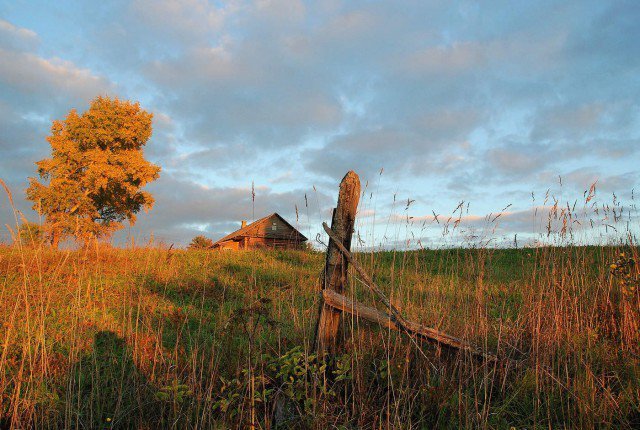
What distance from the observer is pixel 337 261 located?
332cm

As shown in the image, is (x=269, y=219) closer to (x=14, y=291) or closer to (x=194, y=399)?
(x=14, y=291)

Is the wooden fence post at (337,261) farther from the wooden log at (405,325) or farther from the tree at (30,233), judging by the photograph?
the tree at (30,233)

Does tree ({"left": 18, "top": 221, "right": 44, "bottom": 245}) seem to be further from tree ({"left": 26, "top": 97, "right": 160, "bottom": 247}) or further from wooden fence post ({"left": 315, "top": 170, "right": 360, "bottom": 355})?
tree ({"left": 26, "top": 97, "right": 160, "bottom": 247})

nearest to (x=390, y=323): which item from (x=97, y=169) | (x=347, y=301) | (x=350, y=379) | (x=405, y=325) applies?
(x=405, y=325)

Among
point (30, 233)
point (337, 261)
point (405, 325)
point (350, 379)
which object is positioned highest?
point (30, 233)

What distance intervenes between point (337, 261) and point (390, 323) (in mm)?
658

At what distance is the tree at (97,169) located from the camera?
22438mm

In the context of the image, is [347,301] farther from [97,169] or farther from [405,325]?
[97,169]

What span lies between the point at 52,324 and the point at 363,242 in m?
4.74

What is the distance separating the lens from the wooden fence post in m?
3.26

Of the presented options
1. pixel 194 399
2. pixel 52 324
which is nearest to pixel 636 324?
pixel 194 399

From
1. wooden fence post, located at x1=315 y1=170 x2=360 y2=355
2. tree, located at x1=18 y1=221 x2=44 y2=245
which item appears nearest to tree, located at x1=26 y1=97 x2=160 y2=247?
tree, located at x1=18 y1=221 x2=44 y2=245

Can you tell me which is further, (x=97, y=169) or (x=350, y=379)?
(x=97, y=169)

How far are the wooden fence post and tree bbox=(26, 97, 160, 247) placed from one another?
21836 mm
